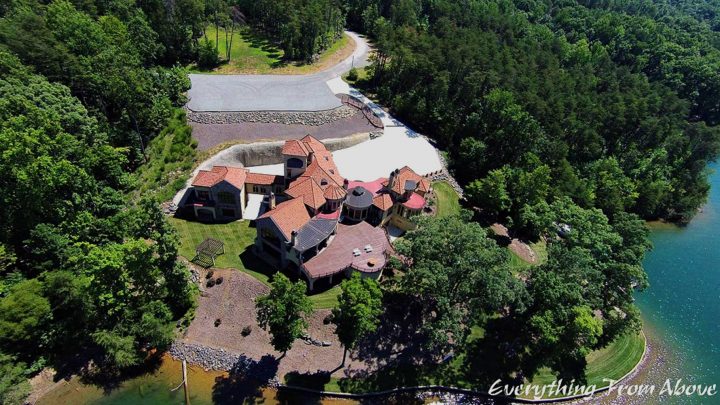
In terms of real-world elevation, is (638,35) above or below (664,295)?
above

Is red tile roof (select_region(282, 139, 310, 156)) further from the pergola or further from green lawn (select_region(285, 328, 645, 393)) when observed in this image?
green lawn (select_region(285, 328, 645, 393))

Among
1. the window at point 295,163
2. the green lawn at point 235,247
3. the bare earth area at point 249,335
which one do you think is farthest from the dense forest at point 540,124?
the bare earth area at point 249,335

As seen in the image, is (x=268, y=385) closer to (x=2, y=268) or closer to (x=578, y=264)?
(x=2, y=268)

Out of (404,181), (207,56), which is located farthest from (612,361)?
(207,56)

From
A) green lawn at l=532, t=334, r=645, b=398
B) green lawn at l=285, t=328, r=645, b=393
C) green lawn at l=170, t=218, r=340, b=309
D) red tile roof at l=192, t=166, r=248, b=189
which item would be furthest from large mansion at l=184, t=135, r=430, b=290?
green lawn at l=532, t=334, r=645, b=398

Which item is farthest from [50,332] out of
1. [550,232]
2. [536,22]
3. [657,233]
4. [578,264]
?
[536,22]

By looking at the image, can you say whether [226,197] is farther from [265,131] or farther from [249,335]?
[265,131]
